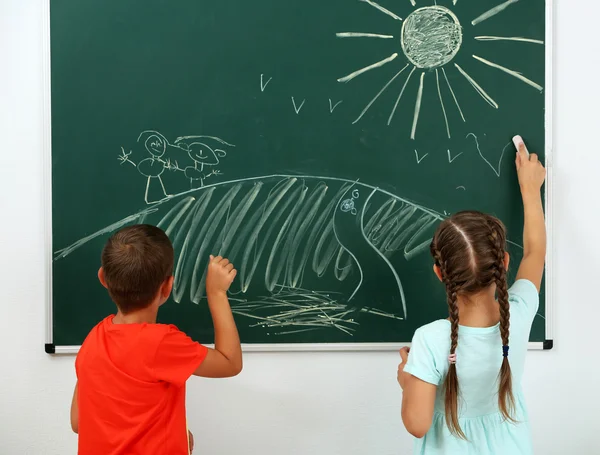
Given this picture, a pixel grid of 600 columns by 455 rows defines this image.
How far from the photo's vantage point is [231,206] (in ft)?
5.87

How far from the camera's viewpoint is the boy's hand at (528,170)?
179cm

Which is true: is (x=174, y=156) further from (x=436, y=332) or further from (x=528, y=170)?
(x=528, y=170)

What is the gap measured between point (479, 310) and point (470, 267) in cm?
14

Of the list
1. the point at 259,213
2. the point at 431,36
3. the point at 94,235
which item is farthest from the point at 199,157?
the point at 431,36

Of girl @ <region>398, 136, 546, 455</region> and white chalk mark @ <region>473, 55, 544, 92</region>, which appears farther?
white chalk mark @ <region>473, 55, 544, 92</region>

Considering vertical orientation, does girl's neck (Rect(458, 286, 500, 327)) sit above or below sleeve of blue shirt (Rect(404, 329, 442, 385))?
above

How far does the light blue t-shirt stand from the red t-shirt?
63 centimetres

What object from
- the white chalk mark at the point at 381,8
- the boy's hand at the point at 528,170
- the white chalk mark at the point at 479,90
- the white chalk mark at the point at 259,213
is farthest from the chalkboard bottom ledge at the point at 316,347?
the white chalk mark at the point at 381,8

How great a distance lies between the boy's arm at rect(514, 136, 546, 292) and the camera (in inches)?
65.9

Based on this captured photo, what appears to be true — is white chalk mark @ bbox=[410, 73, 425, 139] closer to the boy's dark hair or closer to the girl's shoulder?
the girl's shoulder

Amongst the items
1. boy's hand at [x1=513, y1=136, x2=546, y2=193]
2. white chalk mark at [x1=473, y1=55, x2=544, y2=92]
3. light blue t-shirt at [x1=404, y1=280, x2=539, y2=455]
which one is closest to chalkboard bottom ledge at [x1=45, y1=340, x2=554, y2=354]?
light blue t-shirt at [x1=404, y1=280, x2=539, y2=455]

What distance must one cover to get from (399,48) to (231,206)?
82cm
